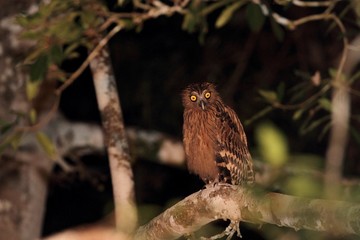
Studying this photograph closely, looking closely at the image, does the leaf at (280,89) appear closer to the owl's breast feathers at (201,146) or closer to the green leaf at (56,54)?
the owl's breast feathers at (201,146)

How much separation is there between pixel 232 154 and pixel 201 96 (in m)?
0.44

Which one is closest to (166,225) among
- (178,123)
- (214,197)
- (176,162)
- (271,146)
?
(214,197)

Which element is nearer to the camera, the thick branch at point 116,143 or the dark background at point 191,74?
the thick branch at point 116,143

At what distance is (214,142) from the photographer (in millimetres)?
4434

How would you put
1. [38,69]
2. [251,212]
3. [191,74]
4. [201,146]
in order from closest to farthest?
[251,212], [38,69], [201,146], [191,74]

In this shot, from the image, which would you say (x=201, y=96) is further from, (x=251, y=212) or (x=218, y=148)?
(x=251, y=212)

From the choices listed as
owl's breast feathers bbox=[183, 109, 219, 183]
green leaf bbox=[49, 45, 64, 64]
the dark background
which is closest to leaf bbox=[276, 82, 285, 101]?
owl's breast feathers bbox=[183, 109, 219, 183]

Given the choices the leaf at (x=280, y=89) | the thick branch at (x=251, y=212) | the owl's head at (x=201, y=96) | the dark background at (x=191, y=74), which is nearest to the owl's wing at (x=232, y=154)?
the owl's head at (x=201, y=96)

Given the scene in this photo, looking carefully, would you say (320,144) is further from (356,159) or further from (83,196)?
(83,196)

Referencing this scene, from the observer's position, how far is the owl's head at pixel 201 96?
4.63 meters

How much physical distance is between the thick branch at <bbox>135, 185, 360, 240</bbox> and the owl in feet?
2.43

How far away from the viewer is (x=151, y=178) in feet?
26.1

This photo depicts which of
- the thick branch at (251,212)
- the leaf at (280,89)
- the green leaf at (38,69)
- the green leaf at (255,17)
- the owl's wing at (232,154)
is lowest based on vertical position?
the thick branch at (251,212)

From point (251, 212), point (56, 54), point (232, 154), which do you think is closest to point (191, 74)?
point (232, 154)
